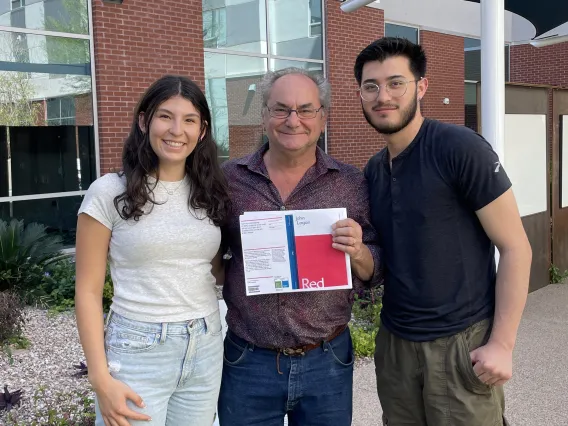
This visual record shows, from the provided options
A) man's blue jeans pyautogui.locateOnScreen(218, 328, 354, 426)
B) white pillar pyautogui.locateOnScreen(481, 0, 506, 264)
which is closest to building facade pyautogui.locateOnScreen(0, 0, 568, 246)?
white pillar pyautogui.locateOnScreen(481, 0, 506, 264)

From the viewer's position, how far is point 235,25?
33.6 feet

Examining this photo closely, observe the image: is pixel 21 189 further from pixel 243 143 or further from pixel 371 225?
pixel 371 225

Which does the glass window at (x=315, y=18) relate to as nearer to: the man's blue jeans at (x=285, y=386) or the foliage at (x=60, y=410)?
the foliage at (x=60, y=410)

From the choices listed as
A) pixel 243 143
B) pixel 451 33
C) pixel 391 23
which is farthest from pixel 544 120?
pixel 451 33

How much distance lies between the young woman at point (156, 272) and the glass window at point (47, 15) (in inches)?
261

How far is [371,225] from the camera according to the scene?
2559 mm

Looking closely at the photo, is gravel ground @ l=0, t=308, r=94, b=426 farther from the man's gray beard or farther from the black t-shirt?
the man's gray beard

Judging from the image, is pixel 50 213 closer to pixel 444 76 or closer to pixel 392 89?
pixel 392 89

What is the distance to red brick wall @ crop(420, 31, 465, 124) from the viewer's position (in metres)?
14.8

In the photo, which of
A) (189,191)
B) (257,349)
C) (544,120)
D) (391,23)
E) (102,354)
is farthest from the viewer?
(391,23)

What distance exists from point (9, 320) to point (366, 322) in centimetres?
318

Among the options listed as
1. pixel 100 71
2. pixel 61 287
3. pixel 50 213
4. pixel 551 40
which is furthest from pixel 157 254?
pixel 551 40

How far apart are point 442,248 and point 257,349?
32.5 inches

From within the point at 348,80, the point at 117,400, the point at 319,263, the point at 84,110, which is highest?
the point at 348,80
